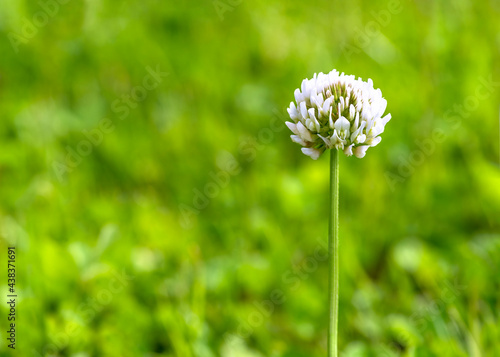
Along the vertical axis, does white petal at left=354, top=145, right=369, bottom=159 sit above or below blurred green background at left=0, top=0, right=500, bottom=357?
below

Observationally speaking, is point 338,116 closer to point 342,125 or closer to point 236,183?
point 342,125

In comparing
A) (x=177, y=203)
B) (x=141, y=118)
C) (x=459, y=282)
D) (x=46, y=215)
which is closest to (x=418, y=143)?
(x=459, y=282)

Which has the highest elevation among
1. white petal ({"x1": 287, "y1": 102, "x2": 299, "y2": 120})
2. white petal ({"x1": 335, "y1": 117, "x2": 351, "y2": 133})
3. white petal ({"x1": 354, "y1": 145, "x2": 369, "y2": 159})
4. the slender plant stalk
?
white petal ({"x1": 287, "y1": 102, "x2": 299, "y2": 120})

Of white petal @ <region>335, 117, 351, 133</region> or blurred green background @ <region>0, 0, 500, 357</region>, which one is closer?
white petal @ <region>335, 117, 351, 133</region>

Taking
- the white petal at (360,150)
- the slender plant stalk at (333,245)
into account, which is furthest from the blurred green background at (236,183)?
the white petal at (360,150)

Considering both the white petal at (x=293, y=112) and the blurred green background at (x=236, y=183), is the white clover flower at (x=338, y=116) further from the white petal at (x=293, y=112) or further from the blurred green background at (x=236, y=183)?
the blurred green background at (x=236, y=183)

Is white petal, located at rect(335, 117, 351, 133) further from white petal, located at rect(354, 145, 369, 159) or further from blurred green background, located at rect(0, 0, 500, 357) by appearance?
blurred green background, located at rect(0, 0, 500, 357)

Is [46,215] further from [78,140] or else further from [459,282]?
[459,282]

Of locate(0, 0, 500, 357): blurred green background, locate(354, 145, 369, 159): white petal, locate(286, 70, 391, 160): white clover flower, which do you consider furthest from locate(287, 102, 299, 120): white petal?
locate(0, 0, 500, 357): blurred green background
